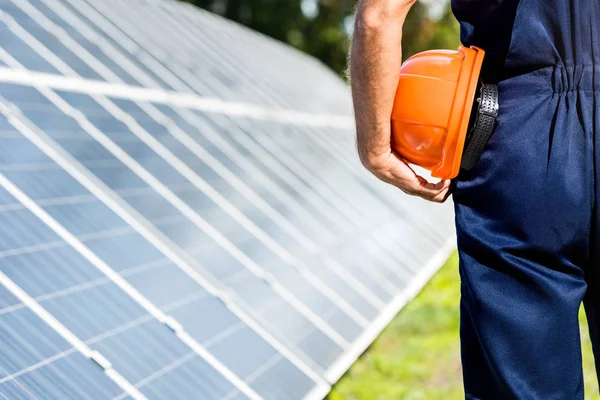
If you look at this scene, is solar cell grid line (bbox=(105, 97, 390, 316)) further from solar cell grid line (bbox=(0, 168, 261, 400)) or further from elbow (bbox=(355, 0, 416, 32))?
elbow (bbox=(355, 0, 416, 32))

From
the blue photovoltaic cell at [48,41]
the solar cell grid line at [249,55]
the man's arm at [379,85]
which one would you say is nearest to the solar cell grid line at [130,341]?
the man's arm at [379,85]

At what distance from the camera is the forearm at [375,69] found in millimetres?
2543

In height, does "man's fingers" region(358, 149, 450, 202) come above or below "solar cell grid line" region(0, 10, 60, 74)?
above

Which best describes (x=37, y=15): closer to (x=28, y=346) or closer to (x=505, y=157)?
(x=28, y=346)

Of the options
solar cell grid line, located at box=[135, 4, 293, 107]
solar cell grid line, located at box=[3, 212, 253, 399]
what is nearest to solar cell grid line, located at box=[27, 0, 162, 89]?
solar cell grid line, located at box=[135, 4, 293, 107]

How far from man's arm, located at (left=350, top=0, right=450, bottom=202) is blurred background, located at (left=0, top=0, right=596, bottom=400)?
4.17 feet

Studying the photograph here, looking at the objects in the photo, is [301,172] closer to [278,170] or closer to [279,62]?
[278,170]

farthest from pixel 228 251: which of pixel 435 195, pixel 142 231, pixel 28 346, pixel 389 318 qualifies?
pixel 435 195

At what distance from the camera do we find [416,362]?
20.9 ft

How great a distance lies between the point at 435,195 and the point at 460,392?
10.1 ft

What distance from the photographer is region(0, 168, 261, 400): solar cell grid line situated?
4094mm

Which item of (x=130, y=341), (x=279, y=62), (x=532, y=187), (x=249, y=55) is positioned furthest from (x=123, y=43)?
(x=279, y=62)

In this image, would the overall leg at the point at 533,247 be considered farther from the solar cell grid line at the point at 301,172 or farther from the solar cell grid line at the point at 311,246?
the solar cell grid line at the point at 301,172

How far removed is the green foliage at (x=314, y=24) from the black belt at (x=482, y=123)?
3092 centimetres
